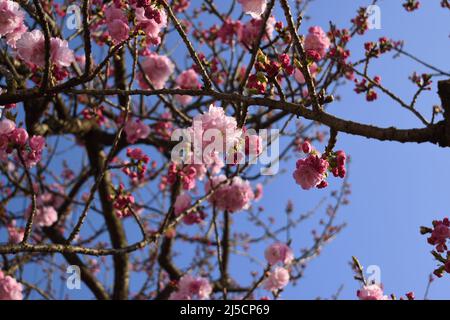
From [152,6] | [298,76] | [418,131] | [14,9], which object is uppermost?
[298,76]

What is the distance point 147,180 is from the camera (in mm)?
6336

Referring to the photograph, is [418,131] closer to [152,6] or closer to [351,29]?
[152,6]

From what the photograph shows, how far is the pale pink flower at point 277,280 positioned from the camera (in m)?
3.91

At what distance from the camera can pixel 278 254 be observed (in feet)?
13.1

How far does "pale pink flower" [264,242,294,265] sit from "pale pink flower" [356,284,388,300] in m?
1.51

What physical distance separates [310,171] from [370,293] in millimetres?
1040

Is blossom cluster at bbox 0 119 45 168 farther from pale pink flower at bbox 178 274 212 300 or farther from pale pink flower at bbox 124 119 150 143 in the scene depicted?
pale pink flower at bbox 178 274 212 300

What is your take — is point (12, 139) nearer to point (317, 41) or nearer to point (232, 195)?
point (232, 195)

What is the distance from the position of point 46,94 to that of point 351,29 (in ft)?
8.96

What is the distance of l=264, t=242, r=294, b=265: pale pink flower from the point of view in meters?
3.99

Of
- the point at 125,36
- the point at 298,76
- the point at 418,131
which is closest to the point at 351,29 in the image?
the point at 298,76

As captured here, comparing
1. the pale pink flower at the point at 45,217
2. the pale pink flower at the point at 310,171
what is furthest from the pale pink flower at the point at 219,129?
the pale pink flower at the point at 45,217

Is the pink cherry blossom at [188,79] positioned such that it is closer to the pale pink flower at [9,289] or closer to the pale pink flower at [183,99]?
the pale pink flower at [183,99]
